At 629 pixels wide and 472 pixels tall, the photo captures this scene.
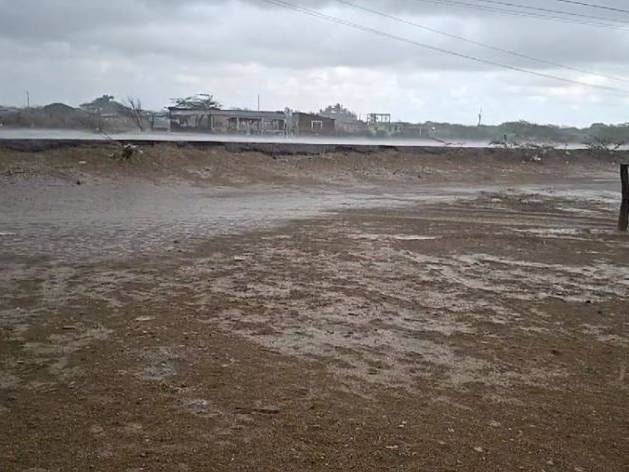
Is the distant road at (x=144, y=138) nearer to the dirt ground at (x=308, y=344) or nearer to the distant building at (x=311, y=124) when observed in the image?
the dirt ground at (x=308, y=344)

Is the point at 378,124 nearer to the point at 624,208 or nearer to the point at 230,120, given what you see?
the point at 230,120

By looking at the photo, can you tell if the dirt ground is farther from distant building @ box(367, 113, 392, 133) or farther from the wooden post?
distant building @ box(367, 113, 392, 133)

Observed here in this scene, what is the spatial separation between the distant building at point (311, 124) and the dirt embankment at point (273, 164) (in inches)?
1171

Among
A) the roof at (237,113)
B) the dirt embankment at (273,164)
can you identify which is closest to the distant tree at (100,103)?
the roof at (237,113)

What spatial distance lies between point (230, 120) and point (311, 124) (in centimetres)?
1031

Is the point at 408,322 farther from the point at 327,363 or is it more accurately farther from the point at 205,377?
the point at 205,377

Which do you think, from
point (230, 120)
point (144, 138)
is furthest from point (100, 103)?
point (144, 138)

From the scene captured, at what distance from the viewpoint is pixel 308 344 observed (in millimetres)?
6551

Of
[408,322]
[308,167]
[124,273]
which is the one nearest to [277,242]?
[124,273]

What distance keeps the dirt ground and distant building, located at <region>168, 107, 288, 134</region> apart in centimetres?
4982

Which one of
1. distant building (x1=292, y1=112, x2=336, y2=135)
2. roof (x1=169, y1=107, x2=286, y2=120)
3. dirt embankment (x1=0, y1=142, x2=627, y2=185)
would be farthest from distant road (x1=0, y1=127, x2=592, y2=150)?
distant building (x1=292, y1=112, x2=336, y2=135)

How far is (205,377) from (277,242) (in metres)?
7.42

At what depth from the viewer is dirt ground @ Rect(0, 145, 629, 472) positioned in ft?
14.1

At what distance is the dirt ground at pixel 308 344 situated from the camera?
14.1 ft
